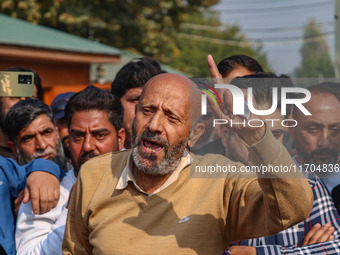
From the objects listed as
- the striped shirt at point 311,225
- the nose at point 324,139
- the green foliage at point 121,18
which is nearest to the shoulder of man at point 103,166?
the striped shirt at point 311,225

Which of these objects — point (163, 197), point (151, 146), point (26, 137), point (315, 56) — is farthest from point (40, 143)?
point (315, 56)

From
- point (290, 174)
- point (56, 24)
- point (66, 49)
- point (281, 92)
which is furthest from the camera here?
point (56, 24)

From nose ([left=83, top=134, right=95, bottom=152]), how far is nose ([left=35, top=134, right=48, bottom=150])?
1.57 feet

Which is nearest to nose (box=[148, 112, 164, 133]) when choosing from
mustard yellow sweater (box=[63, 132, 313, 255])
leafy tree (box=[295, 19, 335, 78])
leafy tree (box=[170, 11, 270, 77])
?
mustard yellow sweater (box=[63, 132, 313, 255])

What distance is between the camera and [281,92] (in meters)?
2.10

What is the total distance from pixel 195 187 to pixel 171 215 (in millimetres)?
177

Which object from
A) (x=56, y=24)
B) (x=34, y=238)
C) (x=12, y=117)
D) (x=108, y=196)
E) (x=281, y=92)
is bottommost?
(x=34, y=238)

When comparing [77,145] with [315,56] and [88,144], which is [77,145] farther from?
[315,56]

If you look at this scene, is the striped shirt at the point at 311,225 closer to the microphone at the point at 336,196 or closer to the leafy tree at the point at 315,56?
the microphone at the point at 336,196

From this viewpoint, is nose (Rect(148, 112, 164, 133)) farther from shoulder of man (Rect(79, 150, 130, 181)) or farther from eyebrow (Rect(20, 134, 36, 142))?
eyebrow (Rect(20, 134, 36, 142))

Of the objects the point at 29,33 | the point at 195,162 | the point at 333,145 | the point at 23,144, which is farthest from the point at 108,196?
the point at 29,33

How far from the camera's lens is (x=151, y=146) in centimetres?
257

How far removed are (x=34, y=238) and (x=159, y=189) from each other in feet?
2.74

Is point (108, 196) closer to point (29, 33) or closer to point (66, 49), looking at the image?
point (66, 49)
